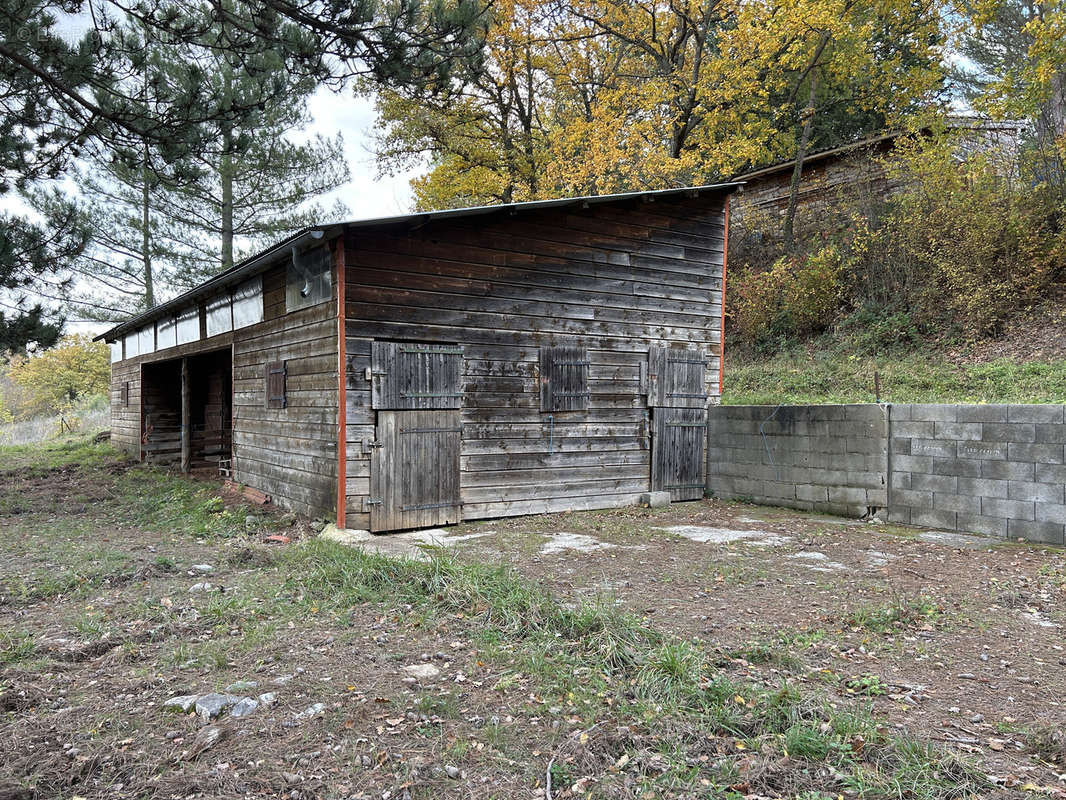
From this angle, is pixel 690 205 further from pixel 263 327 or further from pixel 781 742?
pixel 781 742

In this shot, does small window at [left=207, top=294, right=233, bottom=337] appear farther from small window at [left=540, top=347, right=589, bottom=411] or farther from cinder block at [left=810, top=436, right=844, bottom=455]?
cinder block at [left=810, top=436, right=844, bottom=455]

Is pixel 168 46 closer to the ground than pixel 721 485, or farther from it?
farther from it

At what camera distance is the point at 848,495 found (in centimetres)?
821

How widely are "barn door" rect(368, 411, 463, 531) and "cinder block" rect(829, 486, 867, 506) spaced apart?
4.80 meters

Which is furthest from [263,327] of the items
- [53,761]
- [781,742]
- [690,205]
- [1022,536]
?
[1022,536]

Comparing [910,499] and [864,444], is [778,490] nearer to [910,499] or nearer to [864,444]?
[864,444]

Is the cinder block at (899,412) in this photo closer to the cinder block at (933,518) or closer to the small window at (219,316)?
the cinder block at (933,518)

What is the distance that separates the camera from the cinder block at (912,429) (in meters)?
7.41

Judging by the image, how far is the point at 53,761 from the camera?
2609 mm

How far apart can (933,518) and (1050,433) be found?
1509mm

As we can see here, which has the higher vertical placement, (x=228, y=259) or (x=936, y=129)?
(x=936, y=129)

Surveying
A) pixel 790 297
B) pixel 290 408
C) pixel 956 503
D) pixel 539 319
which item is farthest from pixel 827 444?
pixel 290 408

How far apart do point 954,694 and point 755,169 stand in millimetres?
18099

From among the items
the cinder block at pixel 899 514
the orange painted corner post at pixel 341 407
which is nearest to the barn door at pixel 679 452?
the cinder block at pixel 899 514
